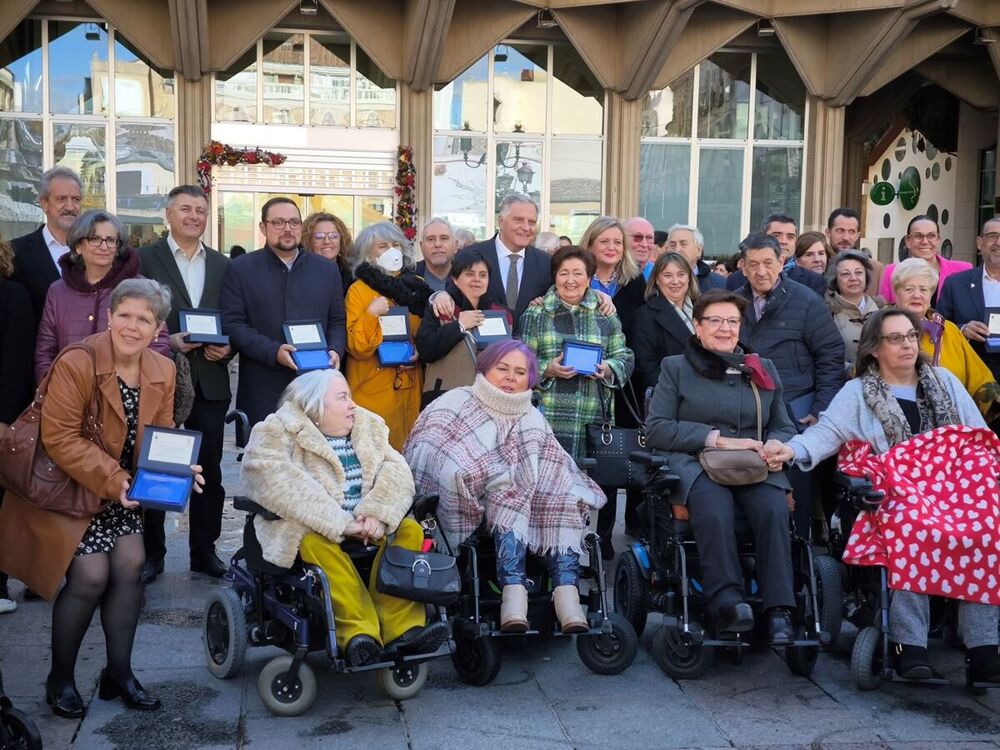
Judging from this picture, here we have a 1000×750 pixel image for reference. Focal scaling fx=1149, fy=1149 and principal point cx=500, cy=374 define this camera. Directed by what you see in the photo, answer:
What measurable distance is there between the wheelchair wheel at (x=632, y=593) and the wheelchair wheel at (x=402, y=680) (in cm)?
108

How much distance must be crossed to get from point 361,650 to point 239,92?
11598 millimetres

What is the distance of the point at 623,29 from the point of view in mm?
14367

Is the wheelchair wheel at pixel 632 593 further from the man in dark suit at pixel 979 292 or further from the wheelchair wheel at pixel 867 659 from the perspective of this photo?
the man in dark suit at pixel 979 292

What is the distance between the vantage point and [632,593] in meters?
5.04

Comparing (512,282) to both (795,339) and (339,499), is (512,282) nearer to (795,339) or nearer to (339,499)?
(795,339)

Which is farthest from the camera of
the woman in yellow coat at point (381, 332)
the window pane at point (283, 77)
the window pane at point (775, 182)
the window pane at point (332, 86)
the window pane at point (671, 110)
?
the window pane at point (775, 182)

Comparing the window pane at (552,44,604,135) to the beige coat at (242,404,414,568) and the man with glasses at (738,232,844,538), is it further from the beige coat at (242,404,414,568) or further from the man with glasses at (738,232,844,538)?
the beige coat at (242,404,414,568)

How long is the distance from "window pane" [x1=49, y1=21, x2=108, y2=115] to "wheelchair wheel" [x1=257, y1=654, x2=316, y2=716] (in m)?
11.6

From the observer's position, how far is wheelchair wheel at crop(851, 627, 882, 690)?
445 centimetres

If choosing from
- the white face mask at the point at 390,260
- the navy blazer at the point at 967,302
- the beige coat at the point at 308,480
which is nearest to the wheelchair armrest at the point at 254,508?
the beige coat at the point at 308,480

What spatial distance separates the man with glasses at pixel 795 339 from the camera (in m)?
5.80

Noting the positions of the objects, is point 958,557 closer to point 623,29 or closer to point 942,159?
point 623,29

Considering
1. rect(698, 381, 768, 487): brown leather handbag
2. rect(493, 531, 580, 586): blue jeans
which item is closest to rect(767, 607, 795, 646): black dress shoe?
rect(698, 381, 768, 487): brown leather handbag

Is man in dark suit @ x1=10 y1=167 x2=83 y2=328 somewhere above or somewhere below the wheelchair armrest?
above
